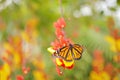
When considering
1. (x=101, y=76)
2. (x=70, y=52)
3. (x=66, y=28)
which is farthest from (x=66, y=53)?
(x=66, y=28)

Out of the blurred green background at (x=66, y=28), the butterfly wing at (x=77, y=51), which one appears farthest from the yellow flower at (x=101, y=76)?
the butterfly wing at (x=77, y=51)

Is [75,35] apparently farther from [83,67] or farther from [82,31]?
[82,31]

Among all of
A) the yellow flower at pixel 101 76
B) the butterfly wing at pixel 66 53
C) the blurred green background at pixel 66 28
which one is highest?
the blurred green background at pixel 66 28

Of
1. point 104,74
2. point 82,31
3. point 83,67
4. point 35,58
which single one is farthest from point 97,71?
point 82,31

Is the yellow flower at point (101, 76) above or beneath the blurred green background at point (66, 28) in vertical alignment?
beneath

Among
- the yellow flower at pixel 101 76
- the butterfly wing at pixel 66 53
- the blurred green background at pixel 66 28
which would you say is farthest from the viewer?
the blurred green background at pixel 66 28

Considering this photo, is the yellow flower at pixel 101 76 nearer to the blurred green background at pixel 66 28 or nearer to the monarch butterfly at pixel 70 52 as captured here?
the blurred green background at pixel 66 28

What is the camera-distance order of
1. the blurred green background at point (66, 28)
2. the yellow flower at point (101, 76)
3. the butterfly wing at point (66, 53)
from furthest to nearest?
1. the blurred green background at point (66, 28)
2. the yellow flower at point (101, 76)
3. the butterfly wing at point (66, 53)
